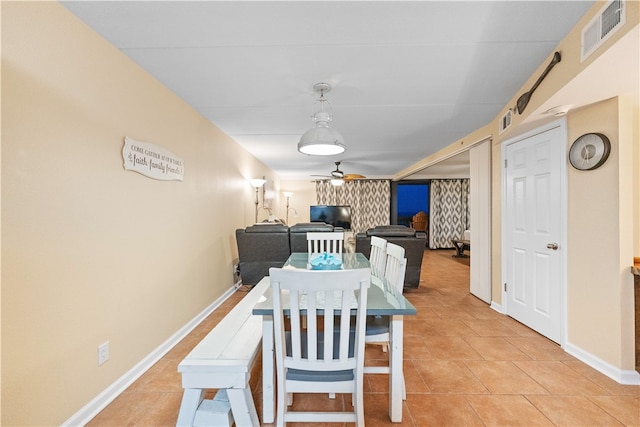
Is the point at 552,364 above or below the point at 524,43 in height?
below

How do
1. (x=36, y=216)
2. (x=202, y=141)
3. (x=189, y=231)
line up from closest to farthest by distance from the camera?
(x=36, y=216) < (x=189, y=231) < (x=202, y=141)

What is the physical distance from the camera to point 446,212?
311 inches

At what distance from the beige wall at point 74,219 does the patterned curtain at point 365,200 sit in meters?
6.12

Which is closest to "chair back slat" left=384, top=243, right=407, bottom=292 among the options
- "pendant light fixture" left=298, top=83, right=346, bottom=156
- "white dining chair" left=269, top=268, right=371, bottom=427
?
"white dining chair" left=269, top=268, right=371, bottom=427

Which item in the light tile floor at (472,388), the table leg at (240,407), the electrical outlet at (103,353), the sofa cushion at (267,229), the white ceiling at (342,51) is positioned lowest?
the light tile floor at (472,388)

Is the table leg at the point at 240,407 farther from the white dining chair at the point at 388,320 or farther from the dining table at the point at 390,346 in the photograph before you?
the white dining chair at the point at 388,320

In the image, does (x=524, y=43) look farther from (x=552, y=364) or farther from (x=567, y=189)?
(x=552, y=364)

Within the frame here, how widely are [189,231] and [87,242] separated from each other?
3.87 feet

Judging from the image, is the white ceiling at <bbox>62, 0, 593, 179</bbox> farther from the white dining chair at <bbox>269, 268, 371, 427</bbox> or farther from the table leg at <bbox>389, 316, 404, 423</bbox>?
the table leg at <bbox>389, 316, 404, 423</bbox>

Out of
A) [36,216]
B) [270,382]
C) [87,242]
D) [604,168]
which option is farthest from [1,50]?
[604,168]

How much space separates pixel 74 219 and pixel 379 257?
2.16 meters

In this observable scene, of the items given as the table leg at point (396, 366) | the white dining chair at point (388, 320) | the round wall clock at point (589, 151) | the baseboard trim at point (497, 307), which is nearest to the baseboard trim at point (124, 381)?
the white dining chair at point (388, 320)

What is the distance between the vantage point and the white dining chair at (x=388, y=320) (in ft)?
5.57

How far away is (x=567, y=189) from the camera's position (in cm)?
231
